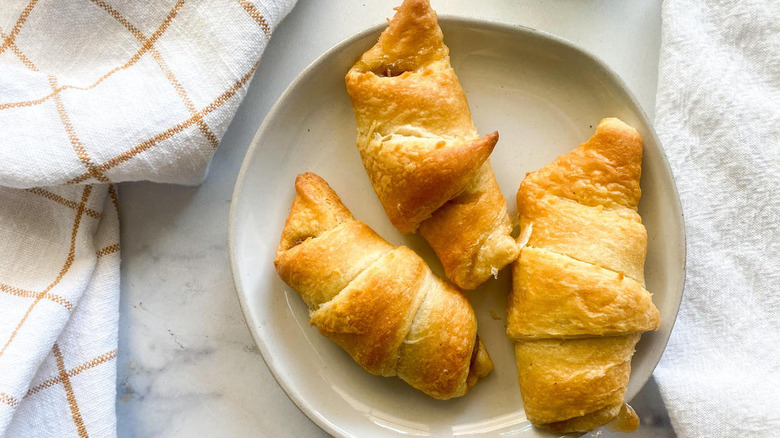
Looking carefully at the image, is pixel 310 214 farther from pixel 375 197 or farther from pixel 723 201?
pixel 723 201

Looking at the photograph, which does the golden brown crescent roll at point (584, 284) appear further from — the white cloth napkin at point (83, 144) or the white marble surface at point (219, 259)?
the white cloth napkin at point (83, 144)

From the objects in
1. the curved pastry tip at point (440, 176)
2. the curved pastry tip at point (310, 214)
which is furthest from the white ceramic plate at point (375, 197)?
the curved pastry tip at point (440, 176)

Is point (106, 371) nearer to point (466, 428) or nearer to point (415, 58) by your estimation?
point (466, 428)

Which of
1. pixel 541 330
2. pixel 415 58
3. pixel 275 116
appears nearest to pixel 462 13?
pixel 415 58

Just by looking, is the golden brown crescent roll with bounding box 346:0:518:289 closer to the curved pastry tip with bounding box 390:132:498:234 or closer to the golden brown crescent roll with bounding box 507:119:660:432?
the curved pastry tip with bounding box 390:132:498:234

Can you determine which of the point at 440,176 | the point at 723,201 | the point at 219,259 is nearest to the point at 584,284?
the point at 440,176

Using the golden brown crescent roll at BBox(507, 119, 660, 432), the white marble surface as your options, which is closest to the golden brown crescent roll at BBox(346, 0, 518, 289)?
the golden brown crescent roll at BBox(507, 119, 660, 432)
